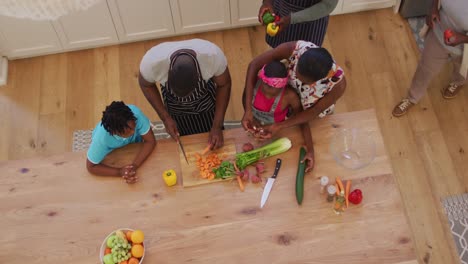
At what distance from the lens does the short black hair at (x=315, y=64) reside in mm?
1776

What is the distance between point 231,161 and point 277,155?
0.21 meters

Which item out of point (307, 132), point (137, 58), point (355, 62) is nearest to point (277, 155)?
point (307, 132)

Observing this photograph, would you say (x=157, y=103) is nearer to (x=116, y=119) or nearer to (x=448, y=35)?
(x=116, y=119)

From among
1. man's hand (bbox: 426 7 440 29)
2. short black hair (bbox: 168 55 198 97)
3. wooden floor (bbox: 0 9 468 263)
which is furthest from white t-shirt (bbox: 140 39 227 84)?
man's hand (bbox: 426 7 440 29)

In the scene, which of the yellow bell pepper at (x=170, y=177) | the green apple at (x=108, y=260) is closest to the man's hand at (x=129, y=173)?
the yellow bell pepper at (x=170, y=177)

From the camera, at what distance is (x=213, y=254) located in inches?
72.2

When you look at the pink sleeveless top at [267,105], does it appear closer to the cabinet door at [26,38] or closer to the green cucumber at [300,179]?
the green cucumber at [300,179]

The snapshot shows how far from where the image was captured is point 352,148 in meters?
2.04

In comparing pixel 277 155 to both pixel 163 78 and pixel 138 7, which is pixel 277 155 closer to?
pixel 163 78

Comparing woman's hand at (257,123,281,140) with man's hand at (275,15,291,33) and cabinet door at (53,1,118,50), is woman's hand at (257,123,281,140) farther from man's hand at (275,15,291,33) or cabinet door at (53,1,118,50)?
cabinet door at (53,1,118,50)

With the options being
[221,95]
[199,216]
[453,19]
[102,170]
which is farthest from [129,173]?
[453,19]

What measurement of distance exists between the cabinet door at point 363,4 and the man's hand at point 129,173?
7.57ft

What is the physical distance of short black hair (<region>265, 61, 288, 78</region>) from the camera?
1846 mm

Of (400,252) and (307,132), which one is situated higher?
(307,132)
